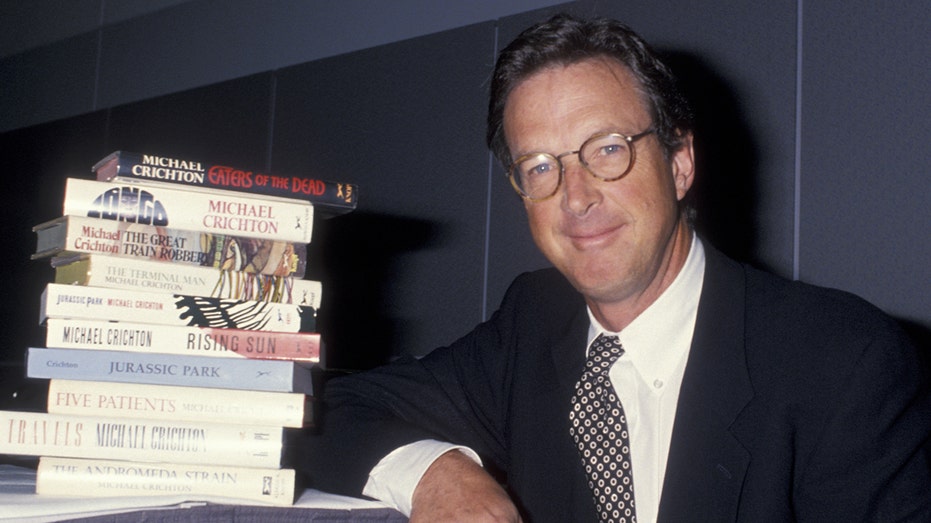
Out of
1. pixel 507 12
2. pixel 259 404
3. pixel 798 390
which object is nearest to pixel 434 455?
pixel 259 404

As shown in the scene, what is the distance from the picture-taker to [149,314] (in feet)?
3.21

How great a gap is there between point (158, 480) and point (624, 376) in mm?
661

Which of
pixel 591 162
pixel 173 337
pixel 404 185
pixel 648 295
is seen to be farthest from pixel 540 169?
pixel 404 185

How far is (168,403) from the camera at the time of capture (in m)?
0.95

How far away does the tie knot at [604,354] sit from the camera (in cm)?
126

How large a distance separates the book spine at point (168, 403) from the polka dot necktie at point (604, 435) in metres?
0.44

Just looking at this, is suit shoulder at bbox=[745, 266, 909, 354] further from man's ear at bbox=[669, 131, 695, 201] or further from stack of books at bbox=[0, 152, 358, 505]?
stack of books at bbox=[0, 152, 358, 505]

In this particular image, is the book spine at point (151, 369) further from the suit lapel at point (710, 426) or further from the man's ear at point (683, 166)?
the man's ear at point (683, 166)

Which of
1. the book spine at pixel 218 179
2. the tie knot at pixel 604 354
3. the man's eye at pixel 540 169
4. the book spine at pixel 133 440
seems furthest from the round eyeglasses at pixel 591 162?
the book spine at pixel 133 440

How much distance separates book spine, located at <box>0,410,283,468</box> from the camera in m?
0.93

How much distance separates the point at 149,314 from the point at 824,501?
84 centimetres

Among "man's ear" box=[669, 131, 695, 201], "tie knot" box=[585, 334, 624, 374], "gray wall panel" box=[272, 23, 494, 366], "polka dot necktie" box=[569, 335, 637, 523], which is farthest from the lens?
"gray wall panel" box=[272, 23, 494, 366]

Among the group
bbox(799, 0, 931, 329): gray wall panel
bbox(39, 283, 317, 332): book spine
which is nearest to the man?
bbox(39, 283, 317, 332): book spine

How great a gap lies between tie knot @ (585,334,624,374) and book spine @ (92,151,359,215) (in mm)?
452
